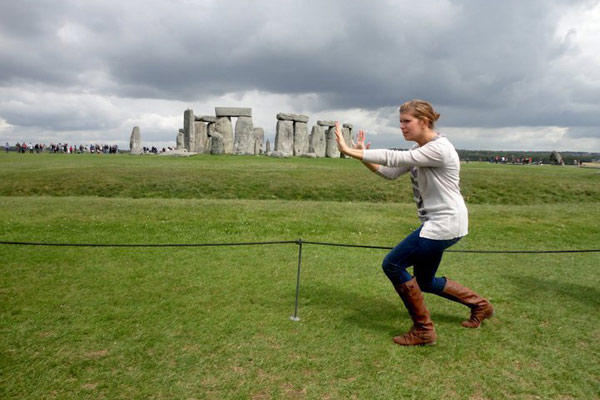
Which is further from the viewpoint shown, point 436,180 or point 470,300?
point 470,300

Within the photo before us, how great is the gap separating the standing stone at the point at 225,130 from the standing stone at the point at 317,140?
762 cm

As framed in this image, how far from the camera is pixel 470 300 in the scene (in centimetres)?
473

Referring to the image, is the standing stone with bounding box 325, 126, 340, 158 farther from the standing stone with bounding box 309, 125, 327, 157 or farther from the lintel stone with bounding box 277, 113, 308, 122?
the lintel stone with bounding box 277, 113, 308, 122

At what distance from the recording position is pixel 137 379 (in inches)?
147

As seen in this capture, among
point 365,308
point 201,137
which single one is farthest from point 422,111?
point 201,137

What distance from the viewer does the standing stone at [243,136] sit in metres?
37.3

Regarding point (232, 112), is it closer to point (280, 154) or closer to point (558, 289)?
point (280, 154)

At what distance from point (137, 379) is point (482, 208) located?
14.0 m

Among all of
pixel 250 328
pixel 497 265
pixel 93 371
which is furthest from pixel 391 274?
pixel 497 265

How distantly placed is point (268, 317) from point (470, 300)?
2.29 meters

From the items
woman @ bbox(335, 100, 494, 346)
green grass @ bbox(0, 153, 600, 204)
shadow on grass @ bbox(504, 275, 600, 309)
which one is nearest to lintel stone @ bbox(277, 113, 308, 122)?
green grass @ bbox(0, 153, 600, 204)

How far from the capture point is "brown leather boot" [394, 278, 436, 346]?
14.1ft

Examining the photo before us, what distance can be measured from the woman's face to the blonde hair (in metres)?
0.03

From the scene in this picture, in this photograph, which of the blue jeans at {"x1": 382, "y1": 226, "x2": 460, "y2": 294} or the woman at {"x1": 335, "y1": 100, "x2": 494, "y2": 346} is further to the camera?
the blue jeans at {"x1": 382, "y1": 226, "x2": 460, "y2": 294}
